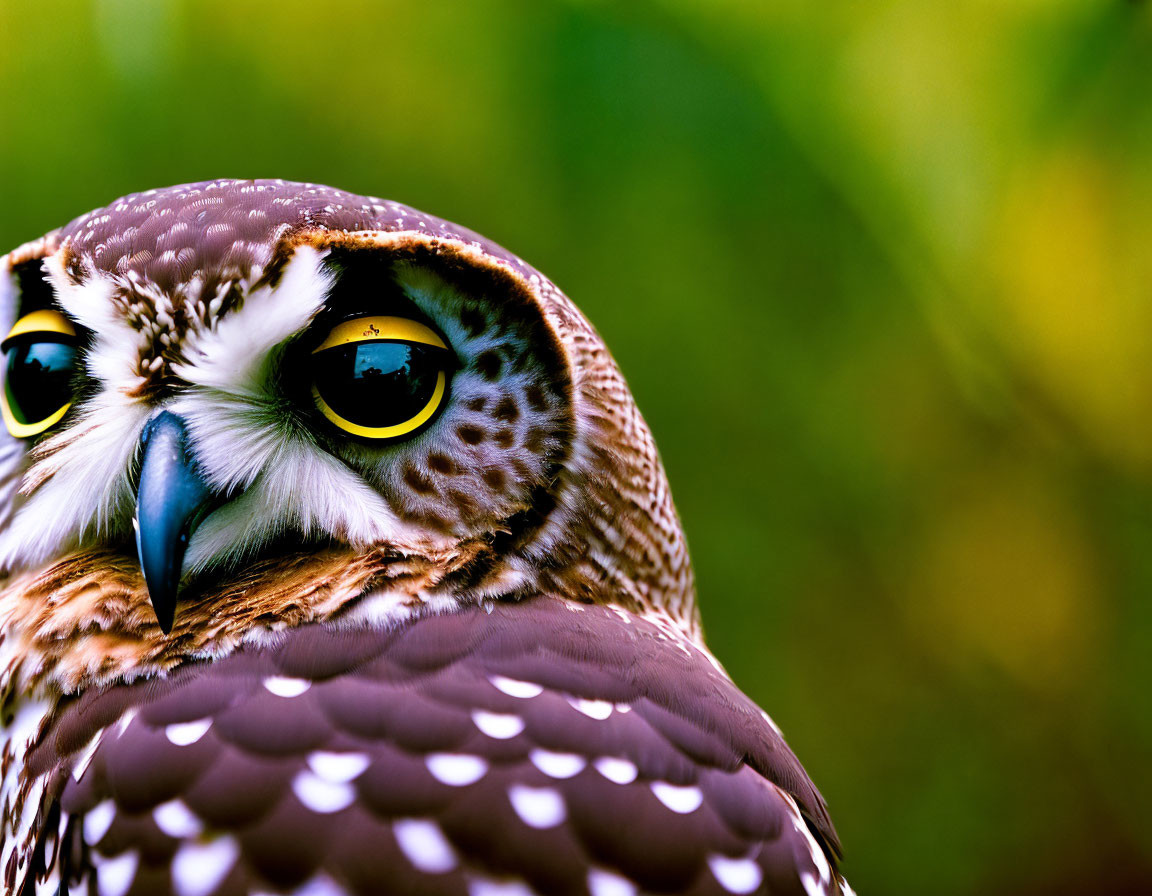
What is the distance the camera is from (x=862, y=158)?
2.84m

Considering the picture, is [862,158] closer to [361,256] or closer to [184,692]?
[361,256]

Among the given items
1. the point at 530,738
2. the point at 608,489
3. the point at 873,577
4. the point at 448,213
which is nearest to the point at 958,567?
the point at 873,577

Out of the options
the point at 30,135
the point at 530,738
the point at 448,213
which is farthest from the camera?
the point at 448,213

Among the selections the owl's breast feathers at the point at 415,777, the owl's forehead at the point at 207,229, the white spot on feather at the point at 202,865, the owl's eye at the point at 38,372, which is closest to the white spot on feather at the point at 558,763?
the owl's breast feathers at the point at 415,777

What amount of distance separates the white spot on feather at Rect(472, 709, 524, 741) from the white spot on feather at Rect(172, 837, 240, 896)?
0.20 m

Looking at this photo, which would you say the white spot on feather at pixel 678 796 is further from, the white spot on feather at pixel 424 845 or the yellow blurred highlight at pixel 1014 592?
the yellow blurred highlight at pixel 1014 592

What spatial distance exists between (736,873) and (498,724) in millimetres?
218

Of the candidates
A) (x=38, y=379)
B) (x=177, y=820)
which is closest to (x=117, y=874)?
(x=177, y=820)

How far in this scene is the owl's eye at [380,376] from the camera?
35.9 inches

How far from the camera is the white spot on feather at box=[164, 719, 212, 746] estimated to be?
Answer: 79 centimetres

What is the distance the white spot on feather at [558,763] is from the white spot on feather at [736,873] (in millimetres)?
123

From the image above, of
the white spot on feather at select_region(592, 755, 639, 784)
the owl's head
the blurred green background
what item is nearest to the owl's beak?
the owl's head

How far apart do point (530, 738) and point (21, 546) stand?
593mm

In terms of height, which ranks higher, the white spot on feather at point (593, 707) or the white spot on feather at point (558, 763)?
the white spot on feather at point (593, 707)
